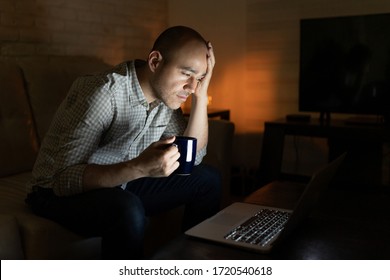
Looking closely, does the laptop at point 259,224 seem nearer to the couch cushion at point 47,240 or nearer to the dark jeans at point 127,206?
the dark jeans at point 127,206

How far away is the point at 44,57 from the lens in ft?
8.30

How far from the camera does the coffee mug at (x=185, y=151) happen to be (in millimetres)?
1162

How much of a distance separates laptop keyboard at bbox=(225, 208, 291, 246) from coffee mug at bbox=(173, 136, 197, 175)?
0.21m

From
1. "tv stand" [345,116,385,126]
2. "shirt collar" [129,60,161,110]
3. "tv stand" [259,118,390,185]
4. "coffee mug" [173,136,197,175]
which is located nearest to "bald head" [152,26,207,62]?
"shirt collar" [129,60,161,110]

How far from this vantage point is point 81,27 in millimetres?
2799

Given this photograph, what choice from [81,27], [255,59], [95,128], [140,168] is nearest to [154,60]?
[95,128]

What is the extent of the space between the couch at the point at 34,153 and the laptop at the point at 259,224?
44 centimetres

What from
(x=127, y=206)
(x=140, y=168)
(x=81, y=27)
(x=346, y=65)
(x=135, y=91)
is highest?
(x=81, y=27)

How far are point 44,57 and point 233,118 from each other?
1.47 metres

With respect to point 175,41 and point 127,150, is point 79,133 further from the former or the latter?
point 175,41

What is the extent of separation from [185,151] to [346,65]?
6.04 ft
